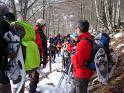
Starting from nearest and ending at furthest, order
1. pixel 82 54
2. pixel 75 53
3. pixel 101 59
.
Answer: pixel 82 54 → pixel 75 53 → pixel 101 59

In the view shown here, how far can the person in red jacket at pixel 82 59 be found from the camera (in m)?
6.52

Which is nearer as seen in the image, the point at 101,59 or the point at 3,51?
the point at 3,51

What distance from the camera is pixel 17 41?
5855 millimetres

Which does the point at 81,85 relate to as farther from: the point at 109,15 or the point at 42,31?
the point at 109,15

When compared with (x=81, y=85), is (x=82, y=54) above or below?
above

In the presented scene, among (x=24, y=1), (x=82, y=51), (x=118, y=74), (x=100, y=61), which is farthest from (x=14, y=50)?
(x=24, y=1)

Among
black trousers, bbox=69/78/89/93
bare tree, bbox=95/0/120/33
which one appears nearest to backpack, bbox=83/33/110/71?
black trousers, bbox=69/78/89/93

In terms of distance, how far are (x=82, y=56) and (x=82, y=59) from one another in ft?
0.20

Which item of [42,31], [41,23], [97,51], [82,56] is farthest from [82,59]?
[42,31]

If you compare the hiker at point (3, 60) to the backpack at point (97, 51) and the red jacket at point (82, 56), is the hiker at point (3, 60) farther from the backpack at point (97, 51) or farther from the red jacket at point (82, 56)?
the backpack at point (97, 51)

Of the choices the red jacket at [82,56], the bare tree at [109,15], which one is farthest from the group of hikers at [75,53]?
the bare tree at [109,15]

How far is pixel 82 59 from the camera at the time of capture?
6551 mm

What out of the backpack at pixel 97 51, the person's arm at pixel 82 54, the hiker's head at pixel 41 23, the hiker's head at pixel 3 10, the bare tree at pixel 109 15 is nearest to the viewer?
→ the hiker's head at pixel 3 10

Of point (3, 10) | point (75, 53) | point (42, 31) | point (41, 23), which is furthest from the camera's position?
point (42, 31)
